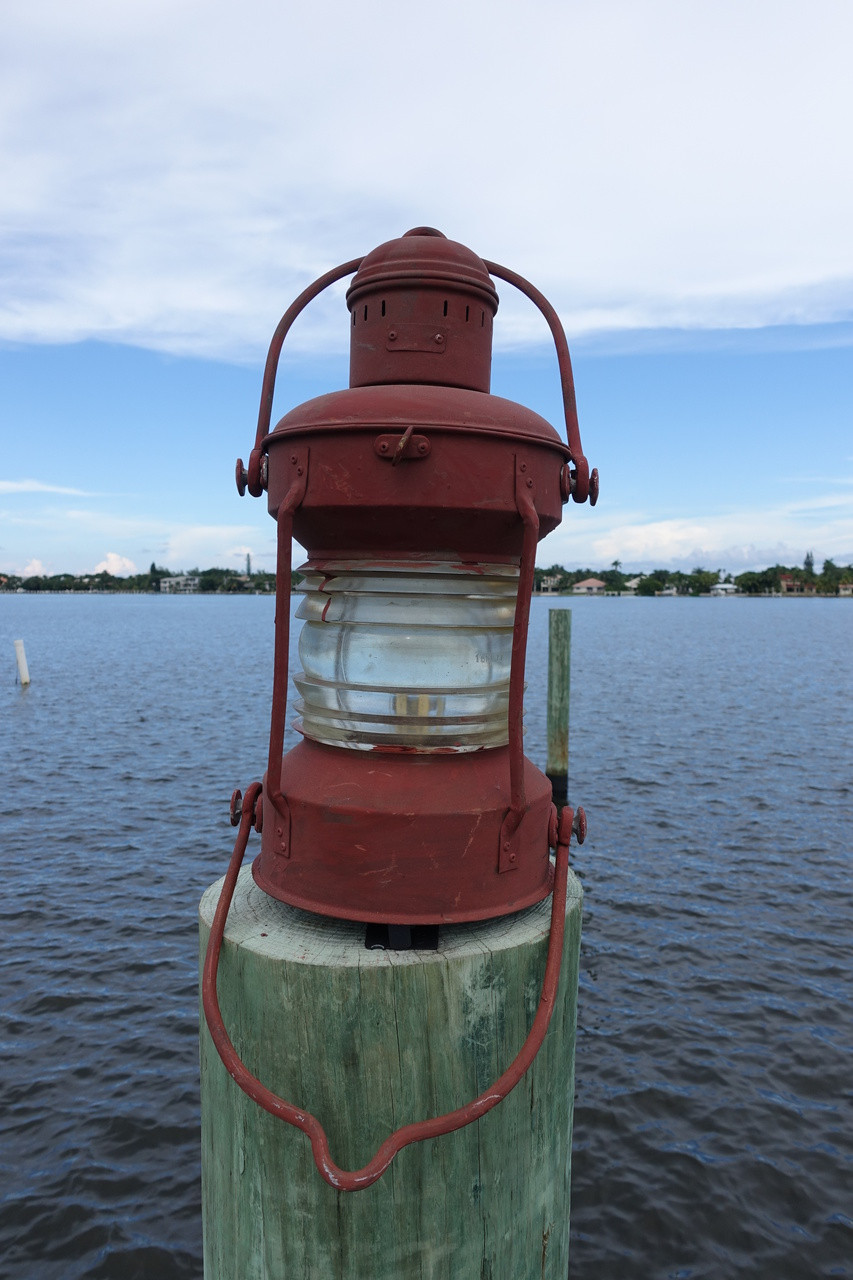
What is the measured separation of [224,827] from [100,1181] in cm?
725

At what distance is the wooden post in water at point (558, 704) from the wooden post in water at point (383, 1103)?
1145cm

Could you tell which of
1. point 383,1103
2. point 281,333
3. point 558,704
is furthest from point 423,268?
point 558,704

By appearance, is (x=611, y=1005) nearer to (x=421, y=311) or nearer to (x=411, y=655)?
(x=411, y=655)

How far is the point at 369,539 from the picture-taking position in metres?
1.88

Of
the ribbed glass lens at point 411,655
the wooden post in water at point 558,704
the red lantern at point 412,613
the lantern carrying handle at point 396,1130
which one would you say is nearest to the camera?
the lantern carrying handle at point 396,1130

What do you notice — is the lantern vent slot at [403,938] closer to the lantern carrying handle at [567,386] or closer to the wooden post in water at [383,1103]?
the wooden post in water at [383,1103]

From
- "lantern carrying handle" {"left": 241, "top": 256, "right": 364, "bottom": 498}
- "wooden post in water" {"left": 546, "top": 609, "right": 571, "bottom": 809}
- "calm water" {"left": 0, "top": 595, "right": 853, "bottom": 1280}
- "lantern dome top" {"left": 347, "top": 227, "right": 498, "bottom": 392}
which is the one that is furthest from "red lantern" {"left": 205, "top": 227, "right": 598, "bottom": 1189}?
"wooden post in water" {"left": 546, "top": 609, "right": 571, "bottom": 809}

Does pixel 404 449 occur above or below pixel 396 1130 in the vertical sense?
above

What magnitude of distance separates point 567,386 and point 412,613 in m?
0.68

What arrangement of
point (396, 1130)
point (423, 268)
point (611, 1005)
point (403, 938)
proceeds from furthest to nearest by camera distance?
point (611, 1005)
point (423, 268)
point (403, 938)
point (396, 1130)

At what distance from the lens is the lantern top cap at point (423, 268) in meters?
1.95

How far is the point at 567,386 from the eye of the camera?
2.13 metres

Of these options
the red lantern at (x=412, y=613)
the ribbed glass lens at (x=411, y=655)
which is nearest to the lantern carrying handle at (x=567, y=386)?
the red lantern at (x=412, y=613)

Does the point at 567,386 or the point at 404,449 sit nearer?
the point at 404,449
